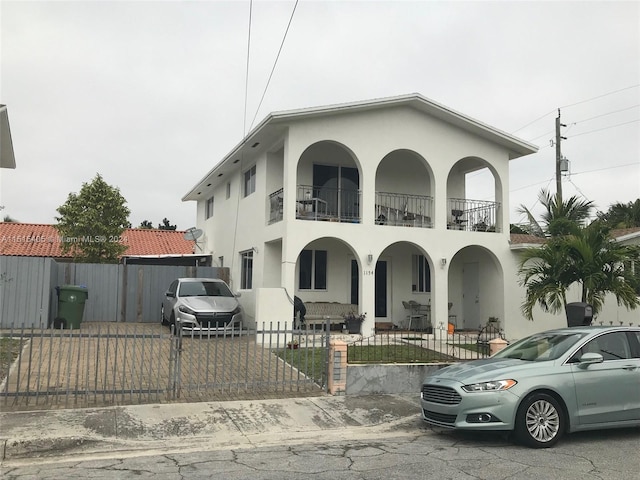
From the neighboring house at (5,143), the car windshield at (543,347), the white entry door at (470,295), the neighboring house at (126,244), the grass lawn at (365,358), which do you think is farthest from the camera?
the neighboring house at (126,244)

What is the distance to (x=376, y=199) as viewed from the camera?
18.1 m

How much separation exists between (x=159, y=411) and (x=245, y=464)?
7.95 feet

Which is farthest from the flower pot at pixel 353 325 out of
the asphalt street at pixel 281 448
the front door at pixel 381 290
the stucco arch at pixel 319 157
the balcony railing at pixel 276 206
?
the asphalt street at pixel 281 448

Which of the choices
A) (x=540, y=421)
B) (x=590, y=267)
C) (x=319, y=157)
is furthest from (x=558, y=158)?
(x=540, y=421)

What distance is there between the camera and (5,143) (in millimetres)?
12430

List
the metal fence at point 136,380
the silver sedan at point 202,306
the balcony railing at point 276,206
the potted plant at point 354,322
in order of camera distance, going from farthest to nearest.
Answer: the balcony railing at point 276,206, the potted plant at point 354,322, the silver sedan at point 202,306, the metal fence at point 136,380

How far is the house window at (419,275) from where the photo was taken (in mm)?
19047

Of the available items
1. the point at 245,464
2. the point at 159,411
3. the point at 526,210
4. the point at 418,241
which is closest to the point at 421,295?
the point at 418,241

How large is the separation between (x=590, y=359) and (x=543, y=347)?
723mm

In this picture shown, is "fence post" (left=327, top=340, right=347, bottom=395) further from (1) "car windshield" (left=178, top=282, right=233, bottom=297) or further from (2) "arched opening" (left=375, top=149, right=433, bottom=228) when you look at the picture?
(2) "arched opening" (left=375, top=149, right=433, bottom=228)

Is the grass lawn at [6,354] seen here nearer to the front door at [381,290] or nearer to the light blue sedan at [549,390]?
the light blue sedan at [549,390]

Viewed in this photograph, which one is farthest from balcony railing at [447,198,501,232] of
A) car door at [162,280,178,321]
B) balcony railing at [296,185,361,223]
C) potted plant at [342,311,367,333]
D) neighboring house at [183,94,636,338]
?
car door at [162,280,178,321]

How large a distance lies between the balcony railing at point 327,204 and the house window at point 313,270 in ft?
4.58

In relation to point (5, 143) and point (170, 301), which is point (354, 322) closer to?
point (170, 301)
